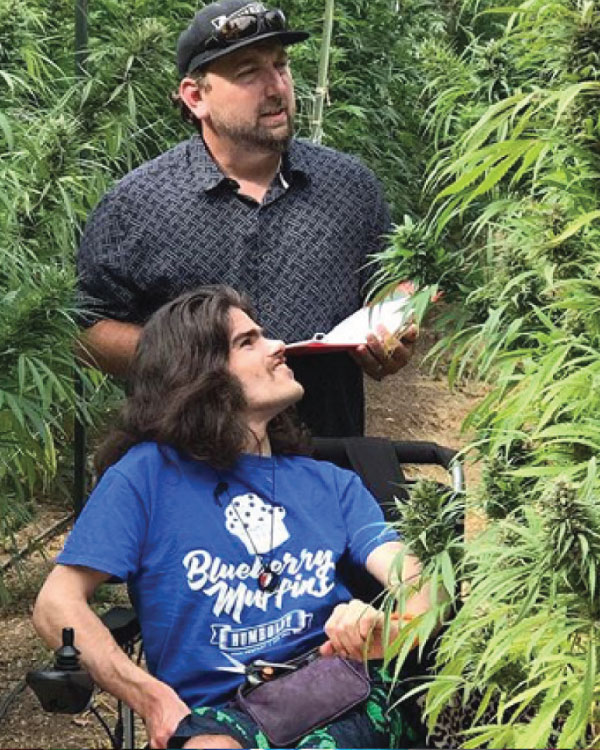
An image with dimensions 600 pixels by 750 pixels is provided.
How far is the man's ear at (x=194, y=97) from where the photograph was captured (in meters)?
3.93

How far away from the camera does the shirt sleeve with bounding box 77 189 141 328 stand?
3.87 m

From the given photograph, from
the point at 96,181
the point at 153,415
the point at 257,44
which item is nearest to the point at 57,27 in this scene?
the point at 96,181

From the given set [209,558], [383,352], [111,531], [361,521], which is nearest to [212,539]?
[209,558]

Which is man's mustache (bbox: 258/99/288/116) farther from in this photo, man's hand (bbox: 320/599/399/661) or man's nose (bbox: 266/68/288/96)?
man's hand (bbox: 320/599/399/661)

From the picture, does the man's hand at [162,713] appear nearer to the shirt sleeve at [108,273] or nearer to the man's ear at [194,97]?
the shirt sleeve at [108,273]

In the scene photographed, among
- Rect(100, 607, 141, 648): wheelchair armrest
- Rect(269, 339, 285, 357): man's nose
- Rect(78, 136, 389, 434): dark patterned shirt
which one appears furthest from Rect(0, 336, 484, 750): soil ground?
Rect(100, 607, 141, 648): wheelchair armrest

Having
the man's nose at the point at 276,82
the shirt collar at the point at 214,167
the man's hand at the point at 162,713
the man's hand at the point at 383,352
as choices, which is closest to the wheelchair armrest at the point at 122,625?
the man's hand at the point at 162,713

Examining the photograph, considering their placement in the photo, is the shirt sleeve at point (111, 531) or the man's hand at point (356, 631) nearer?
the man's hand at point (356, 631)

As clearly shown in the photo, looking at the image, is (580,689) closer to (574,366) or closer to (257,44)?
(574,366)

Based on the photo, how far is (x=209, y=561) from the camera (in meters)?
3.17

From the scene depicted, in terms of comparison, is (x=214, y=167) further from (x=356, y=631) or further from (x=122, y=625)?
(x=356, y=631)

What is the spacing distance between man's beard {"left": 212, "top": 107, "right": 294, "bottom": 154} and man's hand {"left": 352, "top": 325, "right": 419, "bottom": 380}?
0.49m

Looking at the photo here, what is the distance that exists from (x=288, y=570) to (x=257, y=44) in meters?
1.18

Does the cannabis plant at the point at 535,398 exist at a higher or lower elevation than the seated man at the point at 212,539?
higher
